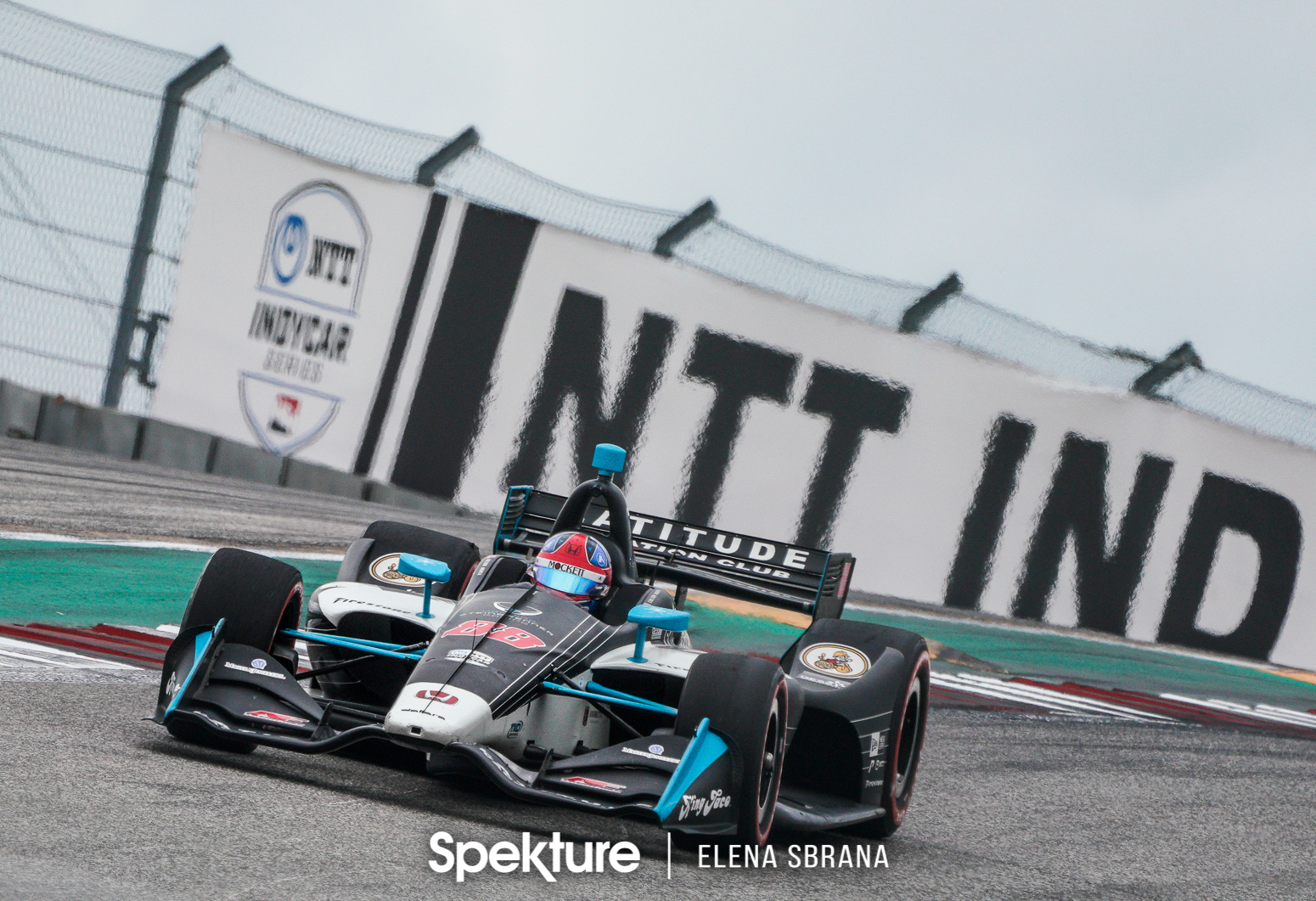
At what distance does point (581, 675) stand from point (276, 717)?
1.07 metres

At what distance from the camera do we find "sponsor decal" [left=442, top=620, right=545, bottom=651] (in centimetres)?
491

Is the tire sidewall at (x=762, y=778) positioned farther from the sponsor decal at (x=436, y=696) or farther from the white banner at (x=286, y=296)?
the white banner at (x=286, y=296)

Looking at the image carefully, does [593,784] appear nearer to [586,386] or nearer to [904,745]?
[904,745]

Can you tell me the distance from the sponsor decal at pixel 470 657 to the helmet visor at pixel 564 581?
828mm

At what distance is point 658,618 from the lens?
5020mm

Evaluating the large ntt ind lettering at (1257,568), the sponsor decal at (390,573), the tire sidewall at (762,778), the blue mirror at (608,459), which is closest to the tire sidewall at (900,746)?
the tire sidewall at (762,778)

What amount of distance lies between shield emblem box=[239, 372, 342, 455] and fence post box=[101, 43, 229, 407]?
121cm

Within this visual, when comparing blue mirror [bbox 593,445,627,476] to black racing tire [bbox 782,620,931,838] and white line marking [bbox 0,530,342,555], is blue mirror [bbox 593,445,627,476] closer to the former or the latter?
black racing tire [bbox 782,620,931,838]

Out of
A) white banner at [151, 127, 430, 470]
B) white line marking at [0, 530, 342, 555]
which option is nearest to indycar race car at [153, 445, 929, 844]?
white line marking at [0, 530, 342, 555]

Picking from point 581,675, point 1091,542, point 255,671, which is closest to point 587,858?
point 581,675

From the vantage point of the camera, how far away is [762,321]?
47.8ft

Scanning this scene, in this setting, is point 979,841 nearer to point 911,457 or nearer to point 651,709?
point 651,709

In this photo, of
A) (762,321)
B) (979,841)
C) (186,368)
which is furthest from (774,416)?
(979,841)

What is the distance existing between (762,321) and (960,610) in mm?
3375
